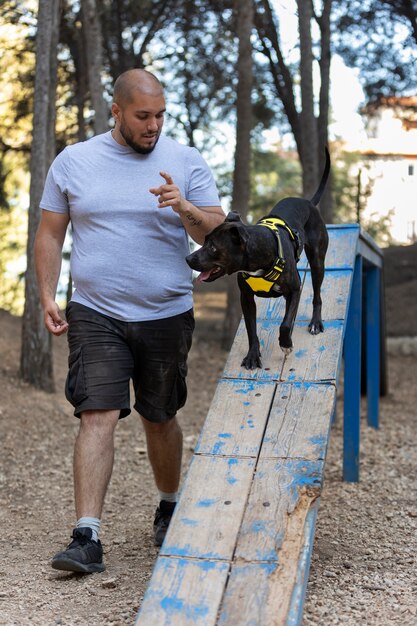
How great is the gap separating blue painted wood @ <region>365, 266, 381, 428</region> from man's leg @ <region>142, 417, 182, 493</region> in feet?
14.6

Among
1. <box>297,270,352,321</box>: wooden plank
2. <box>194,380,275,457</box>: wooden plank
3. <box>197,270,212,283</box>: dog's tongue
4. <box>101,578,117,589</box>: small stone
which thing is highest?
<box>197,270,212,283</box>: dog's tongue

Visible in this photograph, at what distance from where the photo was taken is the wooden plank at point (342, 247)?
5.46m

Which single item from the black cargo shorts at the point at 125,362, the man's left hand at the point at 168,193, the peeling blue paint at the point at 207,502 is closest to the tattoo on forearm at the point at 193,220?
the man's left hand at the point at 168,193

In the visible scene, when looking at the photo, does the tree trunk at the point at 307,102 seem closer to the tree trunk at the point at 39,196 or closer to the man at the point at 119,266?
the tree trunk at the point at 39,196

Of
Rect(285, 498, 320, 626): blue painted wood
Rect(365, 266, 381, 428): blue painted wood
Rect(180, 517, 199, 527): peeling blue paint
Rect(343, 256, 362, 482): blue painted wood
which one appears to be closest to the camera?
Rect(285, 498, 320, 626): blue painted wood

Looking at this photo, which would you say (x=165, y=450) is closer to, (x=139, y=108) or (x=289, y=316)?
(x=289, y=316)

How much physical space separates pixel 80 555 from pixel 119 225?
154 cm

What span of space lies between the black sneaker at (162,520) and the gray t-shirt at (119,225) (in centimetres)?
112

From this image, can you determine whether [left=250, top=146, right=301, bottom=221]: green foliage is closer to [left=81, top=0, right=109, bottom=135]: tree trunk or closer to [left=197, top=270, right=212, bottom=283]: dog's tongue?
[left=81, top=0, right=109, bottom=135]: tree trunk

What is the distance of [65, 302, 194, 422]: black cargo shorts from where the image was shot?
403cm

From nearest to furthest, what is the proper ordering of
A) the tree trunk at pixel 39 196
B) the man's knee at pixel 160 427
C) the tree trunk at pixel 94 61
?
the man's knee at pixel 160 427
the tree trunk at pixel 39 196
the tree trunk at pixel 94 61

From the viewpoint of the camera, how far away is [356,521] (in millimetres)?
5332

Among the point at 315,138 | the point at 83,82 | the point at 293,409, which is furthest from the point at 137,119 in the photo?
the point at 83,82

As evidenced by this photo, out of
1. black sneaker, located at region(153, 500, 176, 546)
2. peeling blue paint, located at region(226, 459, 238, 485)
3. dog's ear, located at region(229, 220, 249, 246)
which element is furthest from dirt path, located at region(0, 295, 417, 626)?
dog's ear, located at region(229, 220, 249, 246)
